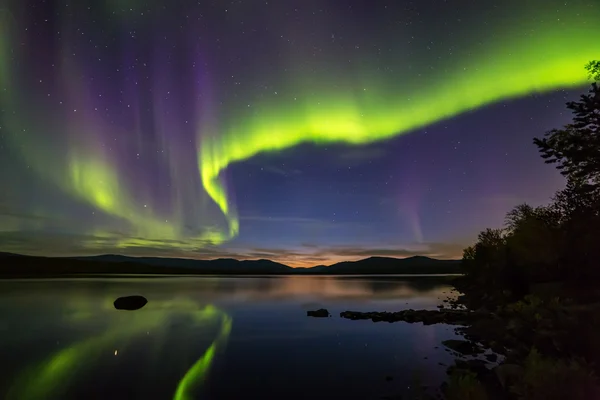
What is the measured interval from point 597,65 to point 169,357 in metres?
38.3

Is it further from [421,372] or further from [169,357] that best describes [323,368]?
[169,357]

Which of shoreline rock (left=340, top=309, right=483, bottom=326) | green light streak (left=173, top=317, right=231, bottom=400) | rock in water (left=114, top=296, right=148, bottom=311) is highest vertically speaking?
rock in water (left=114, top=296, right=148, bottom=311)

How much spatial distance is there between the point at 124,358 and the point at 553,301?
94.2ft

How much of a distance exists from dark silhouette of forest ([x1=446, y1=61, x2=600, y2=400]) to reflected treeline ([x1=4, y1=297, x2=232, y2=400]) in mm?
14375

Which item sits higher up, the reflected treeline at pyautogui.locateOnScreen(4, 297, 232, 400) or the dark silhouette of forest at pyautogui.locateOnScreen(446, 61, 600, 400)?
the dark silhouette of forest at pyautogui.locateOnScreen(446, 61, 600, 400)

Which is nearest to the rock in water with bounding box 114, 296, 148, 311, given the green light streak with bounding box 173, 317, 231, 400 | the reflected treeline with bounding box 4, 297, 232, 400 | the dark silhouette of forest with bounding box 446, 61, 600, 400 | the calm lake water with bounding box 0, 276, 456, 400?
the reflected treeline with bounding box 4, 297, 232, 400

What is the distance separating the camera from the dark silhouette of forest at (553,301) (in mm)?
11805

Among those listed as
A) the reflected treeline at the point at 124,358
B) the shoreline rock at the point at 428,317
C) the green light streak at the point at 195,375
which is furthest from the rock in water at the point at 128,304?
the shoreline rock at the point at 428,317

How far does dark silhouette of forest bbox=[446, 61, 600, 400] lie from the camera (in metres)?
11.8

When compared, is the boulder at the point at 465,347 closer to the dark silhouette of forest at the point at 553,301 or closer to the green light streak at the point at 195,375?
the dark silhouette of forest at the point at 553,301

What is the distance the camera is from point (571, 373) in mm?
10570

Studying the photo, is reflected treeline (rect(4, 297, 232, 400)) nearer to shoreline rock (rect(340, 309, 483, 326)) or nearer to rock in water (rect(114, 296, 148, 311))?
rock in water (rect(114, 296, 148, 311))

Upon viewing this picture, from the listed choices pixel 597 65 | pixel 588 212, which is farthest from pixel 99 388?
pixel 597 65

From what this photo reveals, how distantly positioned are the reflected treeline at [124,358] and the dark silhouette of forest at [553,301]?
47.2 ft
